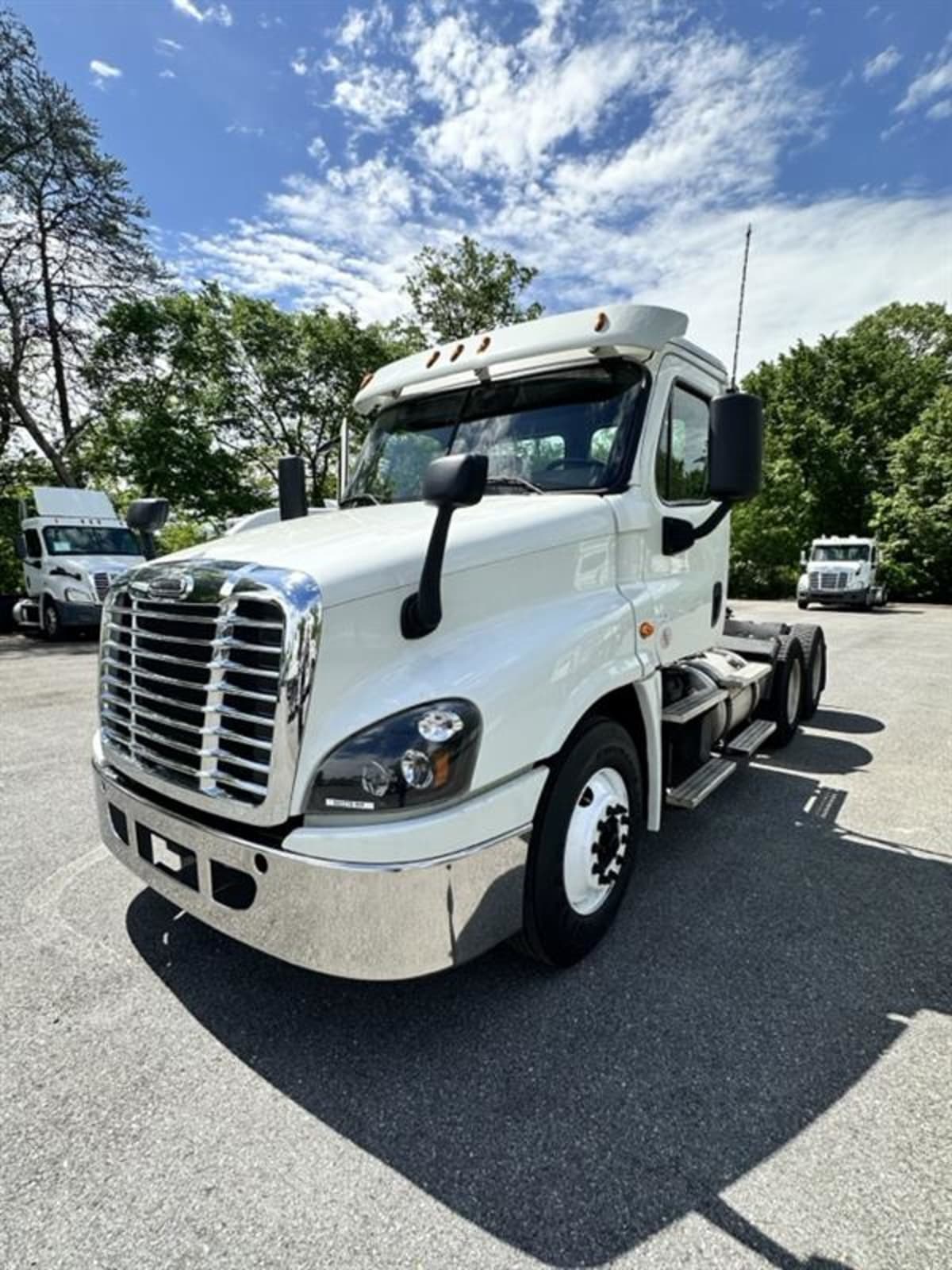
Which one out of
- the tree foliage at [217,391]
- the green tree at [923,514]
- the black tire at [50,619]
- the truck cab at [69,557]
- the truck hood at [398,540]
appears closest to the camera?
the truck hood at [398,540]

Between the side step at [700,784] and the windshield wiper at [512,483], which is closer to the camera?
the windshield wiper at [512,483]

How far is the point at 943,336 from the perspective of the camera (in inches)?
1437

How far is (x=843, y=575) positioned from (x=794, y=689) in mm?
18729

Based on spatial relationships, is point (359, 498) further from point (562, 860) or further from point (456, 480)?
point (562, 860)

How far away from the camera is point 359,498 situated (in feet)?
12.5

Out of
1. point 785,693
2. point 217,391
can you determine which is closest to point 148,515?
point 785,693

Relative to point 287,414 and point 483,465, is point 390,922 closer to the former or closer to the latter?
point 483,465

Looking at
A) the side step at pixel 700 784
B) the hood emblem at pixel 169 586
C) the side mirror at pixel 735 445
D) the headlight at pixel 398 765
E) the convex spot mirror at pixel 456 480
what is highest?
the side mirror at pixel 735 445

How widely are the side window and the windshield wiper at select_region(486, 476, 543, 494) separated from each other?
24.9 inches

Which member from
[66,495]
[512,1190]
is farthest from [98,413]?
[512,1190]

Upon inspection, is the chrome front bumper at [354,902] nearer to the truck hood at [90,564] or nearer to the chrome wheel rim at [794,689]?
the chrome wheel rim at [794,689]

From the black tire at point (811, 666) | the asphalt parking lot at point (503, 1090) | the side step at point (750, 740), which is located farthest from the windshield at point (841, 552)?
the asphalt parking lot at point (503, 1090)

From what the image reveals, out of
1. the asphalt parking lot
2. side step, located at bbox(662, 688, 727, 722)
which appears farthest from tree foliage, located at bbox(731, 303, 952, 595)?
the asphalt parking lot

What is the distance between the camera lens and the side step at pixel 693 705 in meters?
3.49
